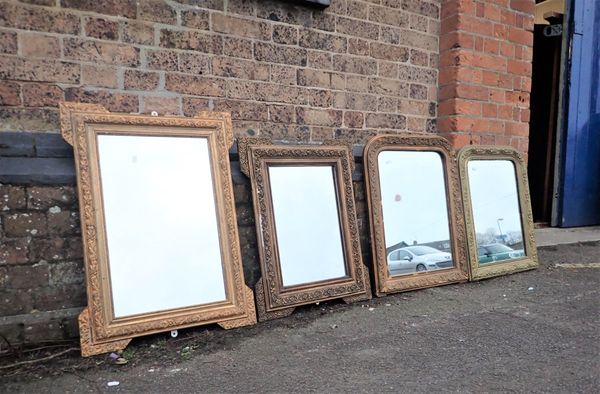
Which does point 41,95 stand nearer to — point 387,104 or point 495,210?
point 387,104

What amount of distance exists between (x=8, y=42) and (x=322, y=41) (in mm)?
1742

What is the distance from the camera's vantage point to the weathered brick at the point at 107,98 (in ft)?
6.81

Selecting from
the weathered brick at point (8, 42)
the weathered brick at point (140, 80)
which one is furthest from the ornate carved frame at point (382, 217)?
the weathered brick at point (8, 42)

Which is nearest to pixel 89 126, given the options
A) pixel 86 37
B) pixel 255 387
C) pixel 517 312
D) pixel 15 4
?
pixel 86 37

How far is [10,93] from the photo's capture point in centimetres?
194

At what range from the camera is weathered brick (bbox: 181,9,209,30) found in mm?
2311

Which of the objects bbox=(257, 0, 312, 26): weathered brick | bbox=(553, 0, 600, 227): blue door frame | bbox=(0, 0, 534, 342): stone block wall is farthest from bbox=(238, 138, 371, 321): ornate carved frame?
bbox=(553, 0, 600, 227): blue door frame

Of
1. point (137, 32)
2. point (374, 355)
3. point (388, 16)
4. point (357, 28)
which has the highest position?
point (388, 16)

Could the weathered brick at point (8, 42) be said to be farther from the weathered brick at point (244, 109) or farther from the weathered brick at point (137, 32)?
the weathered brick at point (244, 109)

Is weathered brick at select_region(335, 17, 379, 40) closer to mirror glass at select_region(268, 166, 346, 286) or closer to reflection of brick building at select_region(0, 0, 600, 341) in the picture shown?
reflection of brick building at select_region(0, 0, 600, 341)

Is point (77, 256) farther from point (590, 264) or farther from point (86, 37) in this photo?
point (590, 264)

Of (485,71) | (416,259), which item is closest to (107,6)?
(416,259)

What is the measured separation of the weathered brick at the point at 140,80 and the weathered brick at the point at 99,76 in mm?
58

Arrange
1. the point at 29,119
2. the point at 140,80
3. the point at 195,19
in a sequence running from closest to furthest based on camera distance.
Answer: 1. the point at 29,119
2. the point at 140,80
3. the point at 195,19
